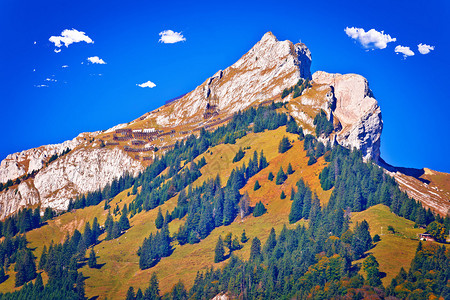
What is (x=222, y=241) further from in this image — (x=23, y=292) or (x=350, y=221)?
(x=23, y=292)

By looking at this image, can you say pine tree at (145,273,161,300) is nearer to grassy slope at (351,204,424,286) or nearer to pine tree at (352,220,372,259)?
pine tree at (352,220,372,259)

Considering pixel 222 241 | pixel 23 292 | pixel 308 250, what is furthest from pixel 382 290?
pixel 23 292

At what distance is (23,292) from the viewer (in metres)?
194

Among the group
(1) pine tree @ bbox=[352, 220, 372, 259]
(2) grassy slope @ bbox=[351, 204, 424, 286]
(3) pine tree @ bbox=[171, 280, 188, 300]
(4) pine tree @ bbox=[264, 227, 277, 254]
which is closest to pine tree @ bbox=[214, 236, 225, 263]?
(4) pine tree @ bbox=[264, 227, 277, 254]

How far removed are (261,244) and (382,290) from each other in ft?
229

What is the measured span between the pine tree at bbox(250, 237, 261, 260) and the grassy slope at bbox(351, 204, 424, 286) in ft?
125

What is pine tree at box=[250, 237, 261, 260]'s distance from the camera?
7003 inches

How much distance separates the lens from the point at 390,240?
146 m

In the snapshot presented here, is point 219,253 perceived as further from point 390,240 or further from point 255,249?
point 390,240

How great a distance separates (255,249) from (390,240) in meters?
54.2

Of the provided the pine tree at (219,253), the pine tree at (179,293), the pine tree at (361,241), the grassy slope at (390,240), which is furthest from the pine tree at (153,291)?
the grassy slope at (390,240)

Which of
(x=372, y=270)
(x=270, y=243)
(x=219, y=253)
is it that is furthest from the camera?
(x=219, y=253)

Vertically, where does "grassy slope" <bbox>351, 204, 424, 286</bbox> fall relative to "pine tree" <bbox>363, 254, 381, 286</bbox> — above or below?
above

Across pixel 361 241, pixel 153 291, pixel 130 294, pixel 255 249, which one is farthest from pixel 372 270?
pixel 130 294
